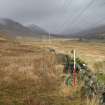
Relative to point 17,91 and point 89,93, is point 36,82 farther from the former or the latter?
point 89,93

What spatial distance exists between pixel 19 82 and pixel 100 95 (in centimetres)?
1051

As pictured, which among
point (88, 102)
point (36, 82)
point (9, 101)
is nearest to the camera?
point (88, 102)

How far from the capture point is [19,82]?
2406cm

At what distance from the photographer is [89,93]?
Result: 55.1ft

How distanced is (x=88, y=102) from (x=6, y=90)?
7275 millimetres

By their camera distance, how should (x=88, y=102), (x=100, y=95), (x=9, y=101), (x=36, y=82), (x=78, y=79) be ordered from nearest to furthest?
(x=100, y=95)
(x=88, y=102)
(x=9, y=101)
(x=78, y=79)
(x=36, y=82)

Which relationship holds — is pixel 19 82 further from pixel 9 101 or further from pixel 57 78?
pixel 9 101

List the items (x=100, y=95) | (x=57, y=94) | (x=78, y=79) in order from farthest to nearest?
(x=78, y=79) → (x=57, y=94) → (x=100, y=95)

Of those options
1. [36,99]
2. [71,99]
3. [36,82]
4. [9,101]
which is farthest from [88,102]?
[36,82]

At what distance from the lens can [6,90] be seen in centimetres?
2094

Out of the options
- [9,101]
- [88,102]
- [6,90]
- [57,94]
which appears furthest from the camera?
[6,90]

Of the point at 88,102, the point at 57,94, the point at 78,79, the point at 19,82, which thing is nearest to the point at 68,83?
the point at 78,79

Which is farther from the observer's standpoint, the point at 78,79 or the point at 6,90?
the point at 78,79

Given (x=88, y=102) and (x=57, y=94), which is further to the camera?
(x=57, y=94)
